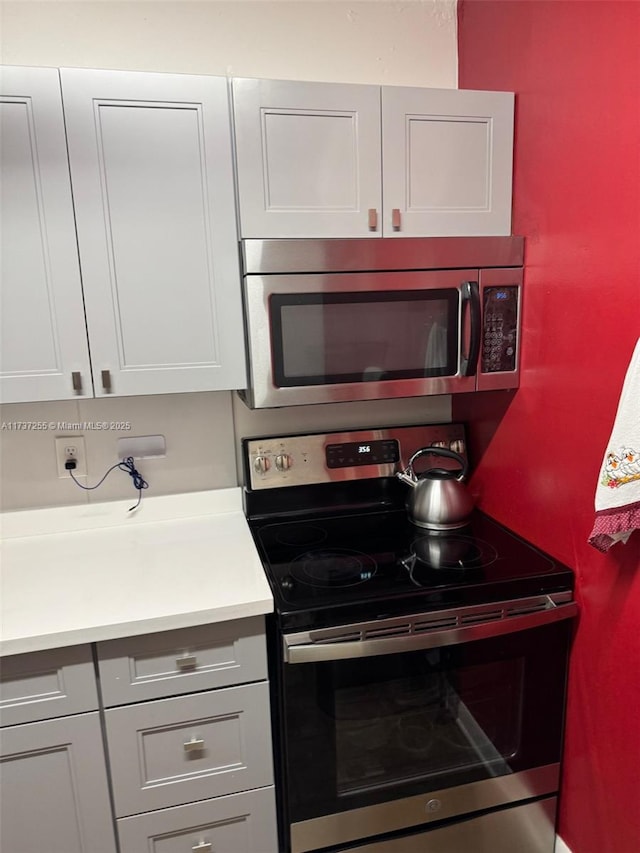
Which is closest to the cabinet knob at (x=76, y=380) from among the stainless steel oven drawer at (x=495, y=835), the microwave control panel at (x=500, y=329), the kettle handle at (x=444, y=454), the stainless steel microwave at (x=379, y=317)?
the stainless steel microwave at (x=379, y=317)

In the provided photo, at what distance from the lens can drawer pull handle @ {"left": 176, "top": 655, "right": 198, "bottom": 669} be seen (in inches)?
52.0

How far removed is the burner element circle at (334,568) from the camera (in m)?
1.44

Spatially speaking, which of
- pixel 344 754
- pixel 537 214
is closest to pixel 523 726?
pixel 344 754

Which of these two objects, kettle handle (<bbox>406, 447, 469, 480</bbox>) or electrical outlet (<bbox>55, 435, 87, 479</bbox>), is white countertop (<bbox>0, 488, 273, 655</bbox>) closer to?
electrical outlet (<bbox>55, 435, 87, 479</bbox>)

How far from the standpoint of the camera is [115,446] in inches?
69.6

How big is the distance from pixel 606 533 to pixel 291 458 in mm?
930

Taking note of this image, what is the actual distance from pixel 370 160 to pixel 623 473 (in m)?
0.97

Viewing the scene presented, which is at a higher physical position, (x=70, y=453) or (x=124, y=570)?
(x=70, y=453)

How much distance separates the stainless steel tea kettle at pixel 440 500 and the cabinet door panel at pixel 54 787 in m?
1.00

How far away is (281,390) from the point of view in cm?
151

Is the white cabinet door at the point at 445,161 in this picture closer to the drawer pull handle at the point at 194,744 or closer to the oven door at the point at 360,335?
the oven door at the point at 360,335

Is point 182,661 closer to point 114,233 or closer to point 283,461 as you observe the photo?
point 283,461

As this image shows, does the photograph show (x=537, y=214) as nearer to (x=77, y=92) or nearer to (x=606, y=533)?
(x=606, y=533)

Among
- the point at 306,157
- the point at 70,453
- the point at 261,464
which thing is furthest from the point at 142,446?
the point at 306,157
